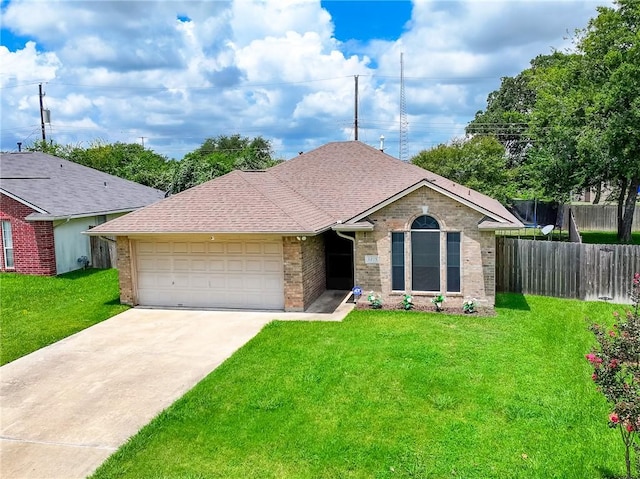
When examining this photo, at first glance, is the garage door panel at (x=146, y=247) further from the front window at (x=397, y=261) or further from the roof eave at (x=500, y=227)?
the roof eave at (x=500, y=227)

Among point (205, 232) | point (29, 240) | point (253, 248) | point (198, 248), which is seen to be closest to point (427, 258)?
point (253, 248)

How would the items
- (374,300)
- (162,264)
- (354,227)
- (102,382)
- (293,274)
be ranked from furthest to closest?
(162,264) → (374,300) → (354,227) → (293,274) → (102,382)

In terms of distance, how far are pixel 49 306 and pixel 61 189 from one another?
902 cm

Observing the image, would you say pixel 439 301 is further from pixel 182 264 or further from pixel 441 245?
pixel 182 264

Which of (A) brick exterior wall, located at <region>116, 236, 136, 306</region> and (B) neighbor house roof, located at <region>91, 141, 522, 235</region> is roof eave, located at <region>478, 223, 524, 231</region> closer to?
(B) neighbor house roof, located at <region>91, 141, 522, 235</region>

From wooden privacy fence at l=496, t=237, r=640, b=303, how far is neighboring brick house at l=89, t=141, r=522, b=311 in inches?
69.2

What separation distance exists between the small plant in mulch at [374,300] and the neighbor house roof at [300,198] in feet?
6.31

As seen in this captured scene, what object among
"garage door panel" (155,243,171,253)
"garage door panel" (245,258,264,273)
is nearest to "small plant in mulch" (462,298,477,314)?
"garage door panel" (245,258,264,273)

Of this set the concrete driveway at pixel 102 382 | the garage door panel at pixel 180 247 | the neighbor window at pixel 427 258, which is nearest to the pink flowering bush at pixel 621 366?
the concrete driveway at pixel 102 382

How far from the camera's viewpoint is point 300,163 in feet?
64.7

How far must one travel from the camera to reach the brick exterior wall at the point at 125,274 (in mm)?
14414

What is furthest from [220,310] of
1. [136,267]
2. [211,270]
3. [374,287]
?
[374,287]

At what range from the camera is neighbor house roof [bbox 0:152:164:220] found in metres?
18.9

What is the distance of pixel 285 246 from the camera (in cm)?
1334
